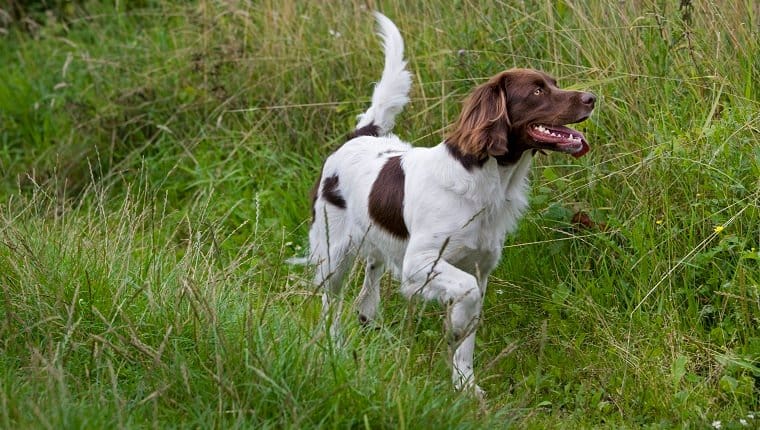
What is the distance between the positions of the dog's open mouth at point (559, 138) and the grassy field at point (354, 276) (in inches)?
26.0

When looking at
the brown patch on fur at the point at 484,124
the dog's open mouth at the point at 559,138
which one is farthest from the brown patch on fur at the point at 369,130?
the dog's open mouth at the point at 559,138

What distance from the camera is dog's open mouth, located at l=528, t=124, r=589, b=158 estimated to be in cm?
425

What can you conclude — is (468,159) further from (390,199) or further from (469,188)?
(390,199)

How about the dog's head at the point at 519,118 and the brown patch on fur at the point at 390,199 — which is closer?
the dog's head at the point at 519,118

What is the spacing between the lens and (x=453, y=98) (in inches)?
237

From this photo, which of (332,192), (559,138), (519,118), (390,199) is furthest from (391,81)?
(559,138)

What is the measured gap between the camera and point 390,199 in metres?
4.76

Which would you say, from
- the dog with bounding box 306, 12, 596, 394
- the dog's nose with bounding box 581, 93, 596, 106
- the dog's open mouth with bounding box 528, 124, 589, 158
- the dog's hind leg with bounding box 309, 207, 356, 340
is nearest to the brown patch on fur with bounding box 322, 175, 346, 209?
the dog's hind leg with bounding box 309, 207, 356, 340

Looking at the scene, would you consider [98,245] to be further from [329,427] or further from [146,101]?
[146,101]

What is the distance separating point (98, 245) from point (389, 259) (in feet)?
4.11

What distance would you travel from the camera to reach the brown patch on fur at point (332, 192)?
5.16 m

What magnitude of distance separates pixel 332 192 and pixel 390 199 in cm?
51

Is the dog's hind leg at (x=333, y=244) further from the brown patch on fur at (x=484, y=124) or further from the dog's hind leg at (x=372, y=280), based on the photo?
the brown patch on fur at (x=484, y=124)

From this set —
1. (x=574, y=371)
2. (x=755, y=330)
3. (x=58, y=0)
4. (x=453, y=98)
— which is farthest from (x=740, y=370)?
(x=58, y=0)
